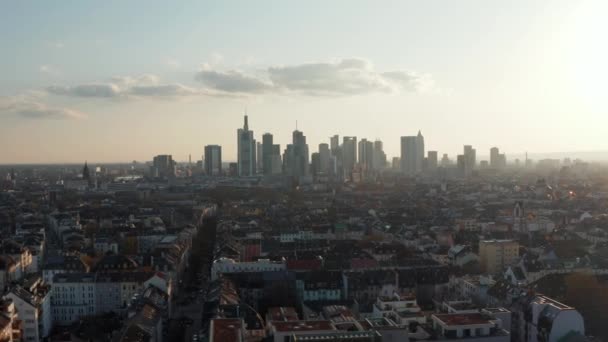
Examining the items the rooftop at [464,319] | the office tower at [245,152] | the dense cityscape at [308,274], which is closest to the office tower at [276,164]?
the office tower at [245,152]

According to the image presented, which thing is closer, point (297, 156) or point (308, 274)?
point (308, 274)

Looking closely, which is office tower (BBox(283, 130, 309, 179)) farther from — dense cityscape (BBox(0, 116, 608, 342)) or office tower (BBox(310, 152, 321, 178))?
dense cityscape (BBox(0, 116, 608, 342))

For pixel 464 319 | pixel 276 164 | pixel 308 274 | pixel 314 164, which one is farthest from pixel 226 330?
pixel 276 164

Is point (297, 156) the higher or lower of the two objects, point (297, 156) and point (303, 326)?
the higher

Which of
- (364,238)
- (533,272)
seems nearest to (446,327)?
(533,272)

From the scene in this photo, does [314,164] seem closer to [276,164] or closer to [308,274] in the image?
[276,164]

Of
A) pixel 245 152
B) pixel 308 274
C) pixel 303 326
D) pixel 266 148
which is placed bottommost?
pixel 308 274

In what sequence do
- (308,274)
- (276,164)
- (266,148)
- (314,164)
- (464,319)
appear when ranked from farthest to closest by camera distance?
(266,148) < (276,164) < (314,164) < (308,274) < (464,319)

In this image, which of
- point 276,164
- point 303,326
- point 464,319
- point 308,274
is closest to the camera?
point 303,326

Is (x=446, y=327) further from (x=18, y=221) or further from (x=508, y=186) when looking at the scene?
(x=508, y=186)
